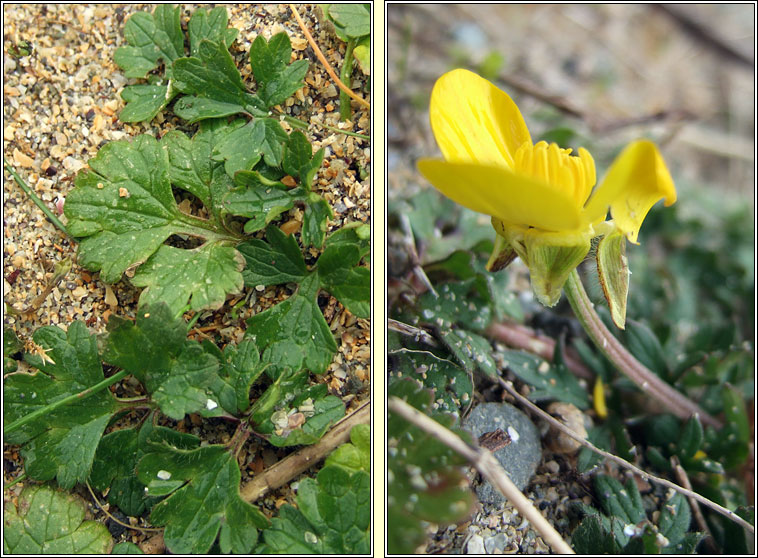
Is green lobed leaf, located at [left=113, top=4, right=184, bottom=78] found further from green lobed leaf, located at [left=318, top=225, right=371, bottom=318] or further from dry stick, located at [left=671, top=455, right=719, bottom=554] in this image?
dry stick, located at [left=671, top=455, right=719, bottom=554]

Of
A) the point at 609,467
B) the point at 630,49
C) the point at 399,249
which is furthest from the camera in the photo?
the point at 630,49

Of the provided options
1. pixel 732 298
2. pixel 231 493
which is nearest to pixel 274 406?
pixel 231 493

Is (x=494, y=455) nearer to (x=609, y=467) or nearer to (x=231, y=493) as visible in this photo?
(x=609, y=467)

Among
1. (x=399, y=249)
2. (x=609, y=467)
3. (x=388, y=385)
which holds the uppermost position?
(x=399, y=249)

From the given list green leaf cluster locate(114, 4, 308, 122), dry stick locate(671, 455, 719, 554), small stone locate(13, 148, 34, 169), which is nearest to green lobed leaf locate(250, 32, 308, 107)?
green leaf cluster locate(114, 4, 308, 122)

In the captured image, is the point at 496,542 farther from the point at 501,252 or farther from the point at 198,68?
the point at 198,68

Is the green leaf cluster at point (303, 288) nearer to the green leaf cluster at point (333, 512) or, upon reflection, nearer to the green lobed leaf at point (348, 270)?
the green lobed leaf at point (348, 270)

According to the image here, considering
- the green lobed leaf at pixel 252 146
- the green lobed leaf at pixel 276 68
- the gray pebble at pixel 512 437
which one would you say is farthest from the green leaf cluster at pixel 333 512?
the green lobed leaf at pixel 276 68
